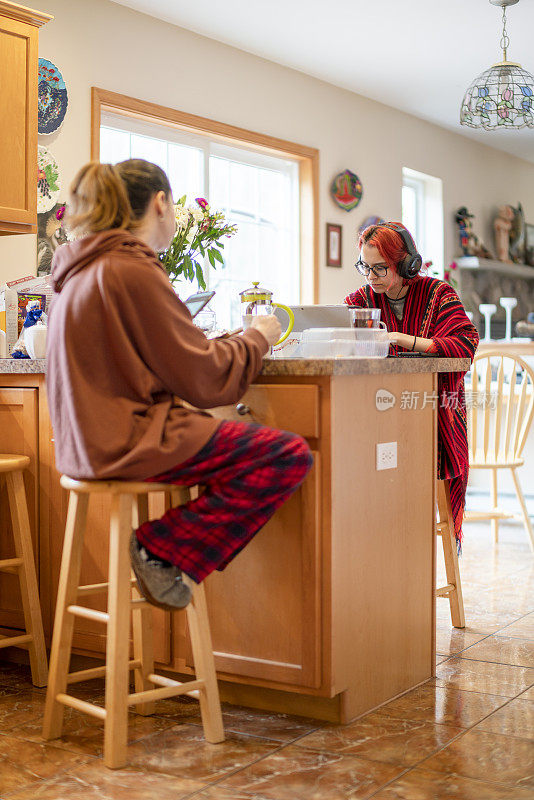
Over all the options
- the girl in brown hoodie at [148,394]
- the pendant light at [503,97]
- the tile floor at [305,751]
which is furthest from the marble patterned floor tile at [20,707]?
the pendant light at [503,97]

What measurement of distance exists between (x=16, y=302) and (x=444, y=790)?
2082 millimetres

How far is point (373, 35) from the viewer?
17.1 ft

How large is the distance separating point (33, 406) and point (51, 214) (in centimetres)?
181

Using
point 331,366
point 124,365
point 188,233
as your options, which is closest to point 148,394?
point 124,365

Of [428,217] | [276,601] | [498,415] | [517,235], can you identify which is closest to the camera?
[276,601]

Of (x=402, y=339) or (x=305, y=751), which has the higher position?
(x=402, y=339)

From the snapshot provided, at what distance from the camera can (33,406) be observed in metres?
2.67

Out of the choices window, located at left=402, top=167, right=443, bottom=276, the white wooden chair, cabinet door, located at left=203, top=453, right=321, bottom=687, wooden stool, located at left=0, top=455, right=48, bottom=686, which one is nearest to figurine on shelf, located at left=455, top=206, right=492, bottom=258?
window, located at left=402, top=167, right=443, bottom=276

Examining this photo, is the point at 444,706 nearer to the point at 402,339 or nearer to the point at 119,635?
the point at 119,635

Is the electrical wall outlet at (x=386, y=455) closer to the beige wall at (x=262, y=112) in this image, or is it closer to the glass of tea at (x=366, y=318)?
the glass of tea at (x=366, y=318)

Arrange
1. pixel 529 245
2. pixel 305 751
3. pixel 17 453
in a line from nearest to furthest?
pixel 305 751, pixel 17 453, pixel 529 245

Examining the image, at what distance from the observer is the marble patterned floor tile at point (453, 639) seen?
9.52ft

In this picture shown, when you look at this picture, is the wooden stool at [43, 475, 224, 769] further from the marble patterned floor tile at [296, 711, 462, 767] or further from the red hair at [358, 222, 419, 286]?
the red hair at [358, 222, 419, 286]

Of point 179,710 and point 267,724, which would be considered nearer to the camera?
point 267,724
